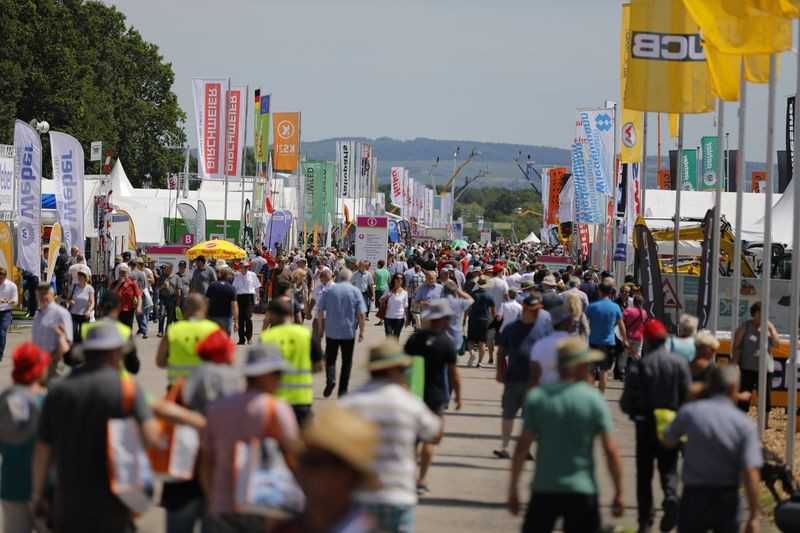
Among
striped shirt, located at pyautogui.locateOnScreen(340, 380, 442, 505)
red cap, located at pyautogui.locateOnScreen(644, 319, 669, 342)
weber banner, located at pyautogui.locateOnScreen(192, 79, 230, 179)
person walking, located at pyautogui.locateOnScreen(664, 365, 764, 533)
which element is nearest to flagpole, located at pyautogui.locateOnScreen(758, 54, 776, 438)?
red cap, located at pyautogui.locateOnScreen(644, 319, 669, 342)

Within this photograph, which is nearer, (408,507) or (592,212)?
(408,507)

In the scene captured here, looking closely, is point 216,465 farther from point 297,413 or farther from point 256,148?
point 256,148

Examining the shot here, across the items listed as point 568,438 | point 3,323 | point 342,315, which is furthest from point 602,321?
point 568,438

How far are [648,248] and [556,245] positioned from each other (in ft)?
204

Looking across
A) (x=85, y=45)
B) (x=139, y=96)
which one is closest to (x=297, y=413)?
(x=85, y=45)

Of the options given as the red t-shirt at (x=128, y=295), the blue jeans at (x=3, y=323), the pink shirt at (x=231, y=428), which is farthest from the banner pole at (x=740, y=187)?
the blue jeans at (x=3, y=323)

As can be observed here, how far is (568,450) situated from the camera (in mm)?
7680

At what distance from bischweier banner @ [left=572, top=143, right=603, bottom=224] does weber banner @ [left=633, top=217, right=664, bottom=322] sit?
14.7m

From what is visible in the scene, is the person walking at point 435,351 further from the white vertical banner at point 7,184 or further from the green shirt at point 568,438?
the white vertical banner at point 7,184

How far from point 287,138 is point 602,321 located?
33.3 meters

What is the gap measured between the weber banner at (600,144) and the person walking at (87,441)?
27654mm

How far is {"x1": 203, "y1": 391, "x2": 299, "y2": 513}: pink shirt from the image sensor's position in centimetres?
690

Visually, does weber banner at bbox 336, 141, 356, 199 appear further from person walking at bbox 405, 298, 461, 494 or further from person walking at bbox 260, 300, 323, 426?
person walking at bbox 260, 300, 323, 426

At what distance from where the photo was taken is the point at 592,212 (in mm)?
34469
